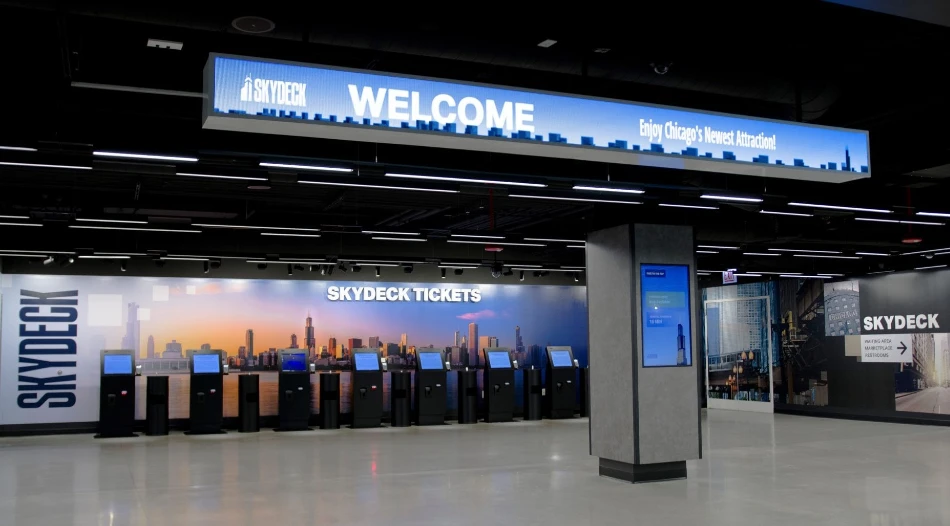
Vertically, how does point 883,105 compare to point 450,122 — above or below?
above

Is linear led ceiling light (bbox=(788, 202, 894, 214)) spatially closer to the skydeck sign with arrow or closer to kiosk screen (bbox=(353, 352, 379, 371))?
the skydeck sign with arrow

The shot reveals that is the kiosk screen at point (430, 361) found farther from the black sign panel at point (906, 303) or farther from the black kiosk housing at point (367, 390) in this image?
the black sign panel at point (906, 303)

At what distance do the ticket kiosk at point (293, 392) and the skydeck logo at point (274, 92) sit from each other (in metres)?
12.3

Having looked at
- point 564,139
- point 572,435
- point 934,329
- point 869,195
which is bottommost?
point 572,435

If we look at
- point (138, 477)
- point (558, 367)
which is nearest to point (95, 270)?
point (138, 477)

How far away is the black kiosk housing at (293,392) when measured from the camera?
15789mm

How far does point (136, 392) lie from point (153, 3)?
38.4ft

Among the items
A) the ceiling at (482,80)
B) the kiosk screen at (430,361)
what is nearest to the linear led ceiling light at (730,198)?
the ceiling at (482,80)

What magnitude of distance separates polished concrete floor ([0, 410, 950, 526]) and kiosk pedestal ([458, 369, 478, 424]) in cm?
279

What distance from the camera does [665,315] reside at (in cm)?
921

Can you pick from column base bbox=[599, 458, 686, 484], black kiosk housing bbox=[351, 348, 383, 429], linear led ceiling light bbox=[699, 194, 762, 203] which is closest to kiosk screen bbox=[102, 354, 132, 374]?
black kiosk housing bbox=[351, 348, 383, 429]

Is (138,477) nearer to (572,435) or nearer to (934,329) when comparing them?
(572,435)

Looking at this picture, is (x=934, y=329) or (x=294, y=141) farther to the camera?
(x=934, y=329)

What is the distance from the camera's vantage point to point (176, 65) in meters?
7.54
